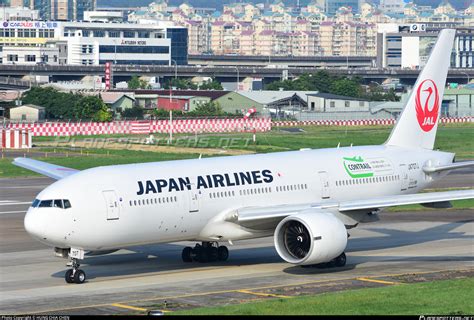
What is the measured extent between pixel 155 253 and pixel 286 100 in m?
150

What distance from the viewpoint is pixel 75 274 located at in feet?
138

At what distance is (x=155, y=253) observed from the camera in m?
50.7

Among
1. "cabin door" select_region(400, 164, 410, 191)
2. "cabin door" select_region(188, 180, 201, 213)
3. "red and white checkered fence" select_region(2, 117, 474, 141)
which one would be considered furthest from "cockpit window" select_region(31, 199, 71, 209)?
"red and white checkered fence" select_region(2, 117, 474, 141)

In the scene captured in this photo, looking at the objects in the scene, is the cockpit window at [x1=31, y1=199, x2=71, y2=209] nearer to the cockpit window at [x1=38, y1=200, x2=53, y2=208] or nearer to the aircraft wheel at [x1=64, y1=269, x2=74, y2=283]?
the cockpit window at [x1=38, y1=200, x2=53, y2=208]

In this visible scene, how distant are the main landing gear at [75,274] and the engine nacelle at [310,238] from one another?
25.0 feet

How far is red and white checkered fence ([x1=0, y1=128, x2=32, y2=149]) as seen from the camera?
112 meters

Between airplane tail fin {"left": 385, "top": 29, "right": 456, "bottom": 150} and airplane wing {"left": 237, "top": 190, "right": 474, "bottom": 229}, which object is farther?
airplane tail fin {"left": 385, "top": 29, "right": 456, "bottom": 150}

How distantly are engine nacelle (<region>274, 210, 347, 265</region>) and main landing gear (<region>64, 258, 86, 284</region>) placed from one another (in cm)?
761

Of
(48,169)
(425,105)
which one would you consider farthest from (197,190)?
(425,105)

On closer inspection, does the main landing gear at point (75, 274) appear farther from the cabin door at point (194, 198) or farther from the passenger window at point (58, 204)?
the cabin door at point (194, 198)

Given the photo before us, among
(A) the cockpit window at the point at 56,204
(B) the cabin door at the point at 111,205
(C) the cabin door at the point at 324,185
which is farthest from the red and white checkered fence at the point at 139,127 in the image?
(A) the cockpit window at the point at 56,204

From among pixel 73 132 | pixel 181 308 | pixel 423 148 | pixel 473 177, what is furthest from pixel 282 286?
pixel 73 132

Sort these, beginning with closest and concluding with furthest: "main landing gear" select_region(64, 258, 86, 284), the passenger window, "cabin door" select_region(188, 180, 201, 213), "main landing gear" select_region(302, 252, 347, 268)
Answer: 1. the passenger window
2. "main landing gear" select_region(64, 258, 86, 284)
3. "cabin door" select_region(188, 180, 201, 213)
4. "main landing gear" select_region(302, 252, 347, 268)

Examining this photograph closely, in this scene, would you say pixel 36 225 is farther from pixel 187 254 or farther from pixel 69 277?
pixel 187 254
